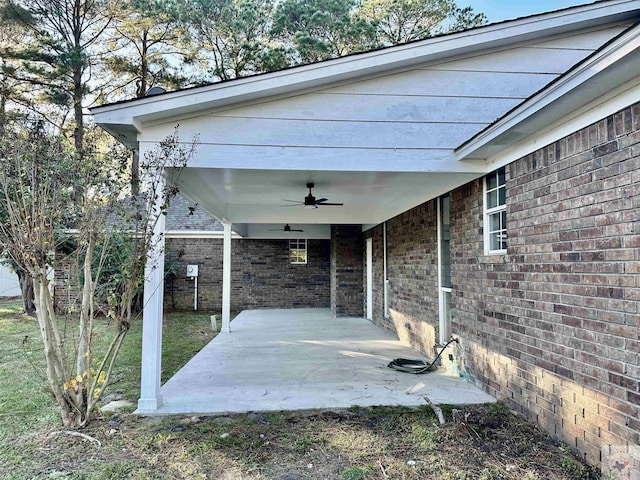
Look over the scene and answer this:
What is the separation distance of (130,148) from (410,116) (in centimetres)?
337

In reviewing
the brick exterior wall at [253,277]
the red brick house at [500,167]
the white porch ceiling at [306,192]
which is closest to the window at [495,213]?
the red brick house at [500,167]

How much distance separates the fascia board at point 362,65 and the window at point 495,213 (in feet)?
5.27

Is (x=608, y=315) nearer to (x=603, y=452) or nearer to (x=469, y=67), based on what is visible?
(x=603, y=452)

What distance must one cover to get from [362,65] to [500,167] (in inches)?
79.1

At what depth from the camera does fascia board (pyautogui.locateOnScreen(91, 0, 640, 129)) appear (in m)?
4.40

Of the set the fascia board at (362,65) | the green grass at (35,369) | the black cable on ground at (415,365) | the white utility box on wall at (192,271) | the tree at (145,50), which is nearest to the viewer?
the green grass at (35,369)

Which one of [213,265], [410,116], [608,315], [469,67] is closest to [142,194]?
[410,116]

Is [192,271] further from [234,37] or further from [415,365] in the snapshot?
[415,365]

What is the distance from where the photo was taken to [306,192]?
7.46m

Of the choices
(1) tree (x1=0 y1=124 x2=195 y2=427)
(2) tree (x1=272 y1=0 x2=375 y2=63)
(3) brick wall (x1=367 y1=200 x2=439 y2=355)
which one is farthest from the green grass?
(2) tree (x1=272 y1=0 x2=375 y2=63)

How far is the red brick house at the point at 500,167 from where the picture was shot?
10.0ft

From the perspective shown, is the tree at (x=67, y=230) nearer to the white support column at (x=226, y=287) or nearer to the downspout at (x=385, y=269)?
the white support column at (x=226, y=287)

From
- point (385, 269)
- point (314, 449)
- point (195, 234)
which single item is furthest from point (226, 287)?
point (314, 449)

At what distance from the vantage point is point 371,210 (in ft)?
33.3
